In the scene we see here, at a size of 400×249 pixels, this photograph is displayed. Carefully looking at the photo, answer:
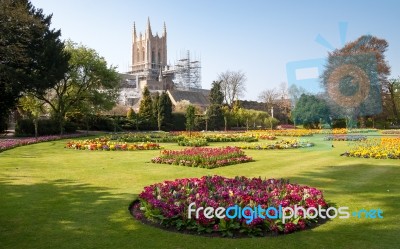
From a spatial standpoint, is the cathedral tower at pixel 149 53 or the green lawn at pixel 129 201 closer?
the green lawn at pixel 129 201

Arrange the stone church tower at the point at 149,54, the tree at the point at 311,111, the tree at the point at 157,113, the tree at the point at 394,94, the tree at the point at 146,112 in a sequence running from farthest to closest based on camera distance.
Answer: the stone church tower at the point at 149,54 → the tree at the point at 394,94 → the tree at the point at 311,111 → the tree at the point at 146,112 → the tree at the point at 157,113

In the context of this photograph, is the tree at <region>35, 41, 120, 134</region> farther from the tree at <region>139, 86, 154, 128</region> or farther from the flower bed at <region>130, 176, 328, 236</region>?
the flower bed at <region>130, 176, 328, 236</region>

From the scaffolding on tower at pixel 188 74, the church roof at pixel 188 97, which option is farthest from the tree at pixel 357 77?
→ the scaffolding on tower at pixel 188 74

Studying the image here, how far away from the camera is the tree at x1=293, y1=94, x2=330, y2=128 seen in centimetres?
4303

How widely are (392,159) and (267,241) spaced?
32.6 feet

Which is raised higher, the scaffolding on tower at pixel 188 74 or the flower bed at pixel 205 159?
the scaffolding on tower at pixel 188 74

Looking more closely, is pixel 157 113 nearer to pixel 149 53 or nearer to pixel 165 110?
pixel 165 110

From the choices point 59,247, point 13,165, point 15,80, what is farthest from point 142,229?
point 15,80

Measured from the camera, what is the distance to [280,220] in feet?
16.8

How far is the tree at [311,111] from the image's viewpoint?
1694 inches

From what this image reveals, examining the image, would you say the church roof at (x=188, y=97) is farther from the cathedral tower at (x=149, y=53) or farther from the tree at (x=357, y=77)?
the cathedral tower at (x=149, y=53)

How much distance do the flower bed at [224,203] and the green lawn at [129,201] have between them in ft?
0.76

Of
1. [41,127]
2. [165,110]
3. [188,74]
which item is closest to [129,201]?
[41,127]

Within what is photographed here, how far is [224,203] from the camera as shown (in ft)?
18.0
